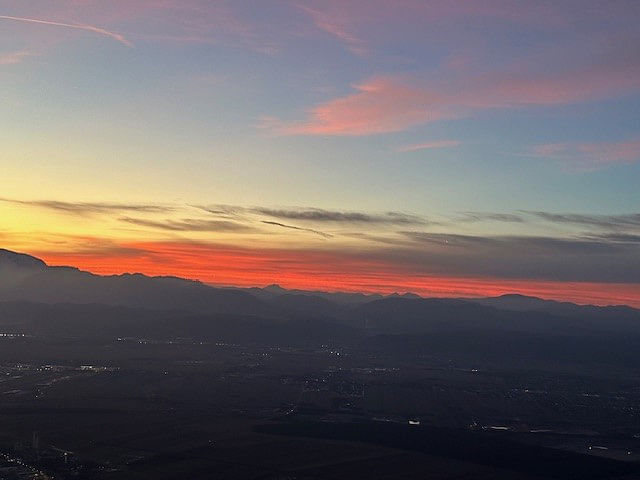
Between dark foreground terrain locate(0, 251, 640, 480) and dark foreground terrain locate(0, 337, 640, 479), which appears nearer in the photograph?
dark foreground terrain locate(0, 251, 640, 480)

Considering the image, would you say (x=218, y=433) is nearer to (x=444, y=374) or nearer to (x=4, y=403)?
(x=4, y=403)

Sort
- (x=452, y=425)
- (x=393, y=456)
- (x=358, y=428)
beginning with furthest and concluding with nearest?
(x=452, y=425)
(x=358, y=428)
(x=393, y=456)

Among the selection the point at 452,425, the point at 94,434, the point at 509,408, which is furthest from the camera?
the point at 509,408

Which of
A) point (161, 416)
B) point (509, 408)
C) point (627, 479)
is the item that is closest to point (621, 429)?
point (509, 408)

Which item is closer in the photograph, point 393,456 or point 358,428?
point 393,456

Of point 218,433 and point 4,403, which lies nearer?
point 218,433

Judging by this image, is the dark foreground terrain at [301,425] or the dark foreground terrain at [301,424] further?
the dark foreground terrain at [301,424]

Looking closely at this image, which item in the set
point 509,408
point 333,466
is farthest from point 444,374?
point 333,466

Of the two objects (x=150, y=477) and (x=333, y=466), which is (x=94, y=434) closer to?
(x=150, y=477)

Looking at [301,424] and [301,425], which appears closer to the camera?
[301,425]
